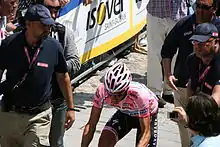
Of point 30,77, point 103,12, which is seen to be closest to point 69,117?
point 30,77

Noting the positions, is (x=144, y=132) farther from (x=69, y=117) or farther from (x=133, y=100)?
(x=69, y=117)

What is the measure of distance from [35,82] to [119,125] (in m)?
0.95

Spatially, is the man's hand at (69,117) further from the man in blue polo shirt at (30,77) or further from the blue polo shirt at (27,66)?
the blue polo shirt at (27,66)

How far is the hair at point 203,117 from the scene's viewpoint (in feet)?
14.6

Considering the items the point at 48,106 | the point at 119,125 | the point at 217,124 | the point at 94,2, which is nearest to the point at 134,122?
the point at 119,125

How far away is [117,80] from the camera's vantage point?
5.77 m

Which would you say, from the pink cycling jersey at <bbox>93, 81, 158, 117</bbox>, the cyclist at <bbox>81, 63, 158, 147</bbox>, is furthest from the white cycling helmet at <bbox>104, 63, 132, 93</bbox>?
the pink cycling jersey at <bbox>93, 81, 158, 117</bbox>

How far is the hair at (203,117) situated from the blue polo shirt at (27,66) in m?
1.82

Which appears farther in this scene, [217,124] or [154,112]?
[154,112]

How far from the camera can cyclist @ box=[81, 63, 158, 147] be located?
5816 mm

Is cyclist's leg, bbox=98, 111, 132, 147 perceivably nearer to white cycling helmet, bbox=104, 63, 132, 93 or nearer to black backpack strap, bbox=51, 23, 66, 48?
white cycling helmet, bbox=104, 63, 132, 93

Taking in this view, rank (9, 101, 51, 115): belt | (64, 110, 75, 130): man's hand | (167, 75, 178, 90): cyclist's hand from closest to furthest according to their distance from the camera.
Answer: (9, 101, 51, 115): belt → (64, 110, 75, 130): man's hand → (167, 75, 178, 90): cyclist's hand

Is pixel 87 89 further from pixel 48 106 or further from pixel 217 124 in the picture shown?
pixel 217 124

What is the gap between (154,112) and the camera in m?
6.29
